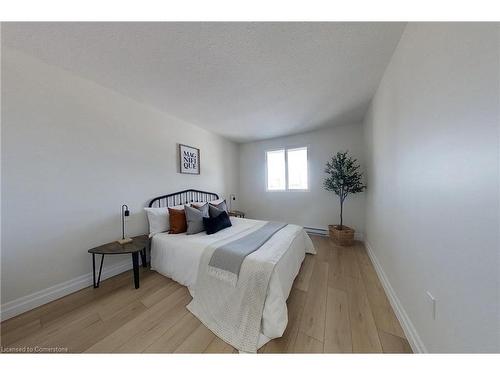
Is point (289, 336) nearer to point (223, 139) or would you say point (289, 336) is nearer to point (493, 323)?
point (493, 323)

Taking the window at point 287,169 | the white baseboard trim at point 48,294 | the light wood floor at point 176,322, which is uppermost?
the window at point 287,169

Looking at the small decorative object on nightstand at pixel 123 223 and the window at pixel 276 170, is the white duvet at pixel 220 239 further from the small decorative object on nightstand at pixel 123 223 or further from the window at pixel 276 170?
the window at pixel 276 170

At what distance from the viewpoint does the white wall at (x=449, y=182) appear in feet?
2.06

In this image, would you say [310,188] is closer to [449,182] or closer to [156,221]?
[449,182]

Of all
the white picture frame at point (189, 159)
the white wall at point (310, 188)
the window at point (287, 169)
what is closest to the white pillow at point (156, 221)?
the white picture frame at point (189, 159)

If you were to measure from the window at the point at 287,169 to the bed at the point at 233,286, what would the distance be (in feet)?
6.09

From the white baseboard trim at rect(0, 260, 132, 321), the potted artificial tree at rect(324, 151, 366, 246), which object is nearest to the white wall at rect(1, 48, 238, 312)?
the white baseboard trim at rect(0, 260, 132, 321)

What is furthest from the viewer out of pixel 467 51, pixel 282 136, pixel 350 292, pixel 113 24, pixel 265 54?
pixel 282 136

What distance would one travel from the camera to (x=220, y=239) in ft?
6.33

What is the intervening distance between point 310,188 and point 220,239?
2584mm

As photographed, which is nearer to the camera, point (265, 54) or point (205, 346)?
point (205, 346)

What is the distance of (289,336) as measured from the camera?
1.21m
